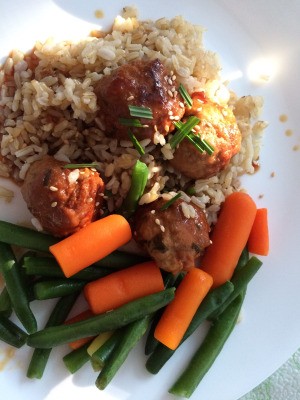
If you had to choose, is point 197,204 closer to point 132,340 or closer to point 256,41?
point 132,340

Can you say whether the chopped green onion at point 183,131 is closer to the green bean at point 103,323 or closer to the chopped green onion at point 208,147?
the chopped green onion at point 208,147

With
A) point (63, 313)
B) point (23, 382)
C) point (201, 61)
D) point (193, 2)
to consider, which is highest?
point (193, 2)

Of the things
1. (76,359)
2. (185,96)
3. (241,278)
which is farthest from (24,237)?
(241,278)

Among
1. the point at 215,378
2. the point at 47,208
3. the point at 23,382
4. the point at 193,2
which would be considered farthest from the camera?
the point at 193,2

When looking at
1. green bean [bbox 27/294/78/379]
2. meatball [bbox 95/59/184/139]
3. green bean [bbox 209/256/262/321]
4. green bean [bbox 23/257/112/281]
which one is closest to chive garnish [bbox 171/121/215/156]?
meatball [bbox 95/59/184/139]

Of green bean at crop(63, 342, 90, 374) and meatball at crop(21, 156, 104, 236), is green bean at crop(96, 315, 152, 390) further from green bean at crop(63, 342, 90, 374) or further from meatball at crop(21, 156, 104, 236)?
meatball at crop(21, 156, 104, 236)

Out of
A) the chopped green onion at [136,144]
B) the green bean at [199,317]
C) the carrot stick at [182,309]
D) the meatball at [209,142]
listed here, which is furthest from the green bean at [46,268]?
the meatball at [209,142]

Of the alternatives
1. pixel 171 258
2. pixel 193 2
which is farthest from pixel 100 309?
pixel 193 2
